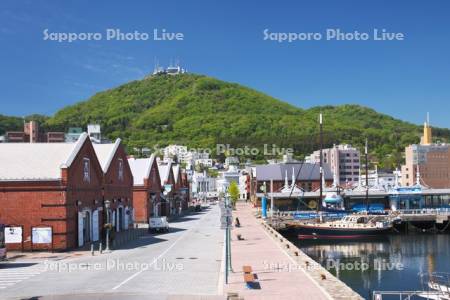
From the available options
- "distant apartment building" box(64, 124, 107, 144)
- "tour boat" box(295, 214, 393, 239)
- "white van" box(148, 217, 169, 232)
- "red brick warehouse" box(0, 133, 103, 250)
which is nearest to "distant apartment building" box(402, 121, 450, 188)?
"distant apartment building" box(64, 124, 107, 144)

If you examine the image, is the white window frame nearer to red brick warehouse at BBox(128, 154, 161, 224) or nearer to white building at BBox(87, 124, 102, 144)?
white building at BBox(87, 124, 102, 144)

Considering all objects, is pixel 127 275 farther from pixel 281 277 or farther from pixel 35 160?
pixel 35 160

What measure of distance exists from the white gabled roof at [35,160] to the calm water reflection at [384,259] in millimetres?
20546

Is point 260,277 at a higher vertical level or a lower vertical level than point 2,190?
lower

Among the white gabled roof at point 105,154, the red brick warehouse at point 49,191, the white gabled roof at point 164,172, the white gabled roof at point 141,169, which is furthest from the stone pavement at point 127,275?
the white gabled roof at point 164,172

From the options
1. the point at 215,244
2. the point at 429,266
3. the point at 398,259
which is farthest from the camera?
the point at 398,259

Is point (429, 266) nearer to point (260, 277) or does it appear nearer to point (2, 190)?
point (260, 277)

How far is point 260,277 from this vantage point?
76.2 ft

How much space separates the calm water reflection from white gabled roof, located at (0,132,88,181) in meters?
20.5

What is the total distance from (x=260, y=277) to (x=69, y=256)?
572 inches

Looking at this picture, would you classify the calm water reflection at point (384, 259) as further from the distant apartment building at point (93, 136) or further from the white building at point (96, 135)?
the distant apartment building at point (93, 136)

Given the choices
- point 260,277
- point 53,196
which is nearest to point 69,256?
point 53,196

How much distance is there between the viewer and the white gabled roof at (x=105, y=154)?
46.6 m

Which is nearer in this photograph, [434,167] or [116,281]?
[116,281]
